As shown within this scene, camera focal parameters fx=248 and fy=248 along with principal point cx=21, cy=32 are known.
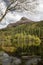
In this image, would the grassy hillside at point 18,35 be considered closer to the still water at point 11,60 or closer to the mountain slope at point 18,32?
the mountain slope at point 18,32

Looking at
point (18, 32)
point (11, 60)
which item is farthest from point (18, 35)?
point (11, 60)

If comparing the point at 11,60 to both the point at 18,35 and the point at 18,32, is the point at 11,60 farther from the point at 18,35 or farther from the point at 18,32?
the point at 18,32

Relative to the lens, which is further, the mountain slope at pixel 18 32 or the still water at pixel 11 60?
the mountain slope at pixel 18 32

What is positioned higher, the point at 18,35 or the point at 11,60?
the point at 18,35

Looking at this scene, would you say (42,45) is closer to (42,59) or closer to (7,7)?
(42,59)

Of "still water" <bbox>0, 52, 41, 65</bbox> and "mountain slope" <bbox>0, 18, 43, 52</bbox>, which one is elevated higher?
"mountain slope" <bbox>0, 18, 43, 52</bbox>

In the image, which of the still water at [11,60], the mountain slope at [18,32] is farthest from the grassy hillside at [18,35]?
the still water at [11,60]

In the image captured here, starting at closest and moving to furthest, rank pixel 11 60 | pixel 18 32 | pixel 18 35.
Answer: pixel 11 60 → pixel 18 35 → pixel 18 32

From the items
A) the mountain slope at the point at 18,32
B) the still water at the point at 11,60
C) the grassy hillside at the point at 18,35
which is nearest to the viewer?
the still water at the point at 11,60

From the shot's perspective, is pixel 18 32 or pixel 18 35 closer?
pixel 18 35

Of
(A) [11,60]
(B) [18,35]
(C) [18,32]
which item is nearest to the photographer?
(A) [11,60]

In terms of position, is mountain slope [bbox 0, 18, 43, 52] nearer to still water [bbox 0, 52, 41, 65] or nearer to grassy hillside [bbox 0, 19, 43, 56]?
grassy hillside [bbox 0, 19, 43, 56]

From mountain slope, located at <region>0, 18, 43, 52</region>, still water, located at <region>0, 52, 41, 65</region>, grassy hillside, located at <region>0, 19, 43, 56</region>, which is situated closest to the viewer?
still water, located at <region>0, 52, 41, 65</region>

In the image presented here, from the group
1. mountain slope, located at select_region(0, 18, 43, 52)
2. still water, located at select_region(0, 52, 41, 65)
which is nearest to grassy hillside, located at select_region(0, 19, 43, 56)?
mountain slope, located at select_region(0, 18, 43, 52)
